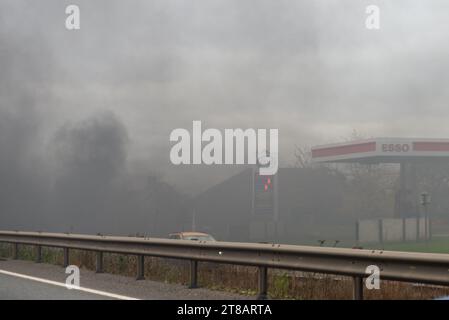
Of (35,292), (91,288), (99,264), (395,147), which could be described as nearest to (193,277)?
(91,288)

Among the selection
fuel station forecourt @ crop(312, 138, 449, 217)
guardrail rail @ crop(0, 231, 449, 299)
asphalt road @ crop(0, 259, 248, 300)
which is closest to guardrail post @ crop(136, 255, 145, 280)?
guardrail rail @ crop(0, 231, 449, 299)

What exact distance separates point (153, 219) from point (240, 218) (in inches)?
400

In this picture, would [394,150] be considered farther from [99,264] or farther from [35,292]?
[35,292]

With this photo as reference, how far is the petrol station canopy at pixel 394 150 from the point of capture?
193 ft

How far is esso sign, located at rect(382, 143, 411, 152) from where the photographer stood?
2308 inches

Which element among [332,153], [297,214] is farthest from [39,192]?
[332,153]

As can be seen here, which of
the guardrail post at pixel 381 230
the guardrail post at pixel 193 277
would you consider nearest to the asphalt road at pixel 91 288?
the guardrail post at pixel 193 277

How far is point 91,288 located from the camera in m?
11.8

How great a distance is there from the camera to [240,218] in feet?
260

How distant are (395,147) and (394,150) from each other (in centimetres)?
32

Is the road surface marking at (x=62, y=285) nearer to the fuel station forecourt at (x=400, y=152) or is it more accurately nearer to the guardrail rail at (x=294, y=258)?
the guardrail rail at (x=294, y=258)

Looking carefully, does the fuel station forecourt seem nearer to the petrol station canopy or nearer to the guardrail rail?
the petrol station canopy
